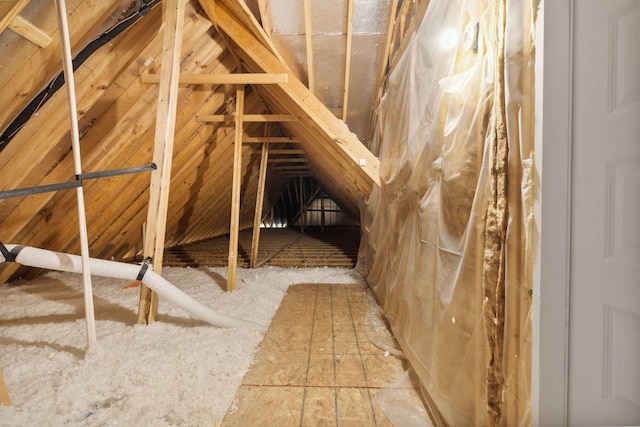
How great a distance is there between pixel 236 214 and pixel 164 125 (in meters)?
1.41

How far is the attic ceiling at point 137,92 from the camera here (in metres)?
1.74

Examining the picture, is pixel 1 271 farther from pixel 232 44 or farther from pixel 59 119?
pixel 232 44

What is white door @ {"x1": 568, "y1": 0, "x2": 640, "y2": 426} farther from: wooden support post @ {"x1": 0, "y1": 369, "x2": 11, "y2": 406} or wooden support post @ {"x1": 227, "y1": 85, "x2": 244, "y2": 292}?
wooden support post @ {"x1": 227, "y1": 85, "x2": 244, "y2": 292}

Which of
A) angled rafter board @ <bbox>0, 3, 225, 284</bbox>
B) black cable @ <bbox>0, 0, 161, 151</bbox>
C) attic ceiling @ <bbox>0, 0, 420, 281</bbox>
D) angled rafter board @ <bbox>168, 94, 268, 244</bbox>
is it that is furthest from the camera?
angled rafter board @ <bbox>168, 94, 268, 244</bbox>

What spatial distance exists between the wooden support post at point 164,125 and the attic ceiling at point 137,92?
25 centimetres

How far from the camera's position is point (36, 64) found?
5.51ft

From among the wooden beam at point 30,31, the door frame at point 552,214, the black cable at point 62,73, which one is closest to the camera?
the door frame at point 552,214

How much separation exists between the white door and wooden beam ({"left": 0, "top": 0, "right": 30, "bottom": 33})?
218cm

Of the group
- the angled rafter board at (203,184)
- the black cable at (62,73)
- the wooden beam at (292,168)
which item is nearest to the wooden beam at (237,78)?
the black cable at (62,73)

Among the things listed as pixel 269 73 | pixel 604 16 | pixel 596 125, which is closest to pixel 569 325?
pixel 596 125

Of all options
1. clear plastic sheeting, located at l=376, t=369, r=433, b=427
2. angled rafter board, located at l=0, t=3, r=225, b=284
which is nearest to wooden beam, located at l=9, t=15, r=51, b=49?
angled rafter board, located at l=0, t=3, r=225, b=284

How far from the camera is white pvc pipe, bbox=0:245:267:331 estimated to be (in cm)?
151

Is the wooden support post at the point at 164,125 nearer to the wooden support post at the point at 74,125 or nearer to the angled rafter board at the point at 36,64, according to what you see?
Answer: the angled rafter board at the point at 36,64

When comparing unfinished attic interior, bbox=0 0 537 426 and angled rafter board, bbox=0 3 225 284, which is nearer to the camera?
unfinished attic interior, bbox=0 0 537 426
